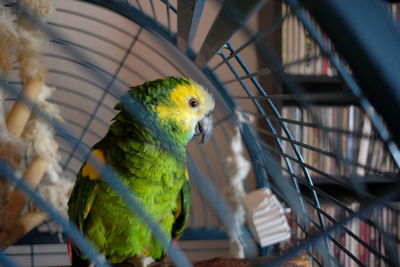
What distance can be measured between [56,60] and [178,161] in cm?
71

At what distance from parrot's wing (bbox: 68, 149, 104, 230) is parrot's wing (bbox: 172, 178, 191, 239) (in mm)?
170

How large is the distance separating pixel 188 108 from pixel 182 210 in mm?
201

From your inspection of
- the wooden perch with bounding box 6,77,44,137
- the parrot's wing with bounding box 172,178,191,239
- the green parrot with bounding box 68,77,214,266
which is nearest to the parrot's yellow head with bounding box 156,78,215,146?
the green parrot with bounding box 68,77,214,266

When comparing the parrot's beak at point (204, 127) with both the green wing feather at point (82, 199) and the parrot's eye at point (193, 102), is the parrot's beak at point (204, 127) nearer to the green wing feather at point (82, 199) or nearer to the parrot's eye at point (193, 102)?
the parrot's eye at point (193, 102)

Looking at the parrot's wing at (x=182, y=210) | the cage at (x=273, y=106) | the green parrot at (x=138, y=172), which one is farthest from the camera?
the parrot's wing at (x=182, y=210)

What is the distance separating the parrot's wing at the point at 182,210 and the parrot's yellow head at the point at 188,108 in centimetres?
11

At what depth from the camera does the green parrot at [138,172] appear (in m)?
0.60

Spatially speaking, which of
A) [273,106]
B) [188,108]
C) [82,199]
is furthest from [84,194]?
[273,106]

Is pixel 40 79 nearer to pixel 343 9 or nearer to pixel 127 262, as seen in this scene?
pixel 127 262

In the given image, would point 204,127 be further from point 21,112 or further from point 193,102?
point 21,112

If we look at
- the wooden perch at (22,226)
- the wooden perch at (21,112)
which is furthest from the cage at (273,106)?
the wooden perch at (22,226)

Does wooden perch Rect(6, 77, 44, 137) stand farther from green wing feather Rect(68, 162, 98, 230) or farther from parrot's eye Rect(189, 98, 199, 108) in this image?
parrot's eye Rect(189, 98, 199, 108)

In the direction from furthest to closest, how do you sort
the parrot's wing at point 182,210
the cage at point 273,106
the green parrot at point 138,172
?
the parrot's wing at point 182,210 → the green parrot at point 138,172 → the cage at point 273,106

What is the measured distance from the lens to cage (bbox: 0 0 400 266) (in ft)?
0.56
